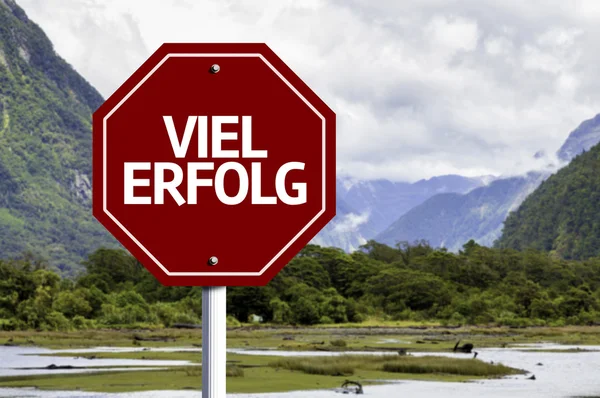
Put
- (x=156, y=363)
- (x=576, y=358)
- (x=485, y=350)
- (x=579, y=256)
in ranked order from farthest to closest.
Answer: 1. (x=579, y=256)
2. (x=485, y=350)
3. (x=576, y=358)
4. (x=156, y=363)

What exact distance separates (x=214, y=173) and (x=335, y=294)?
92.2 meters

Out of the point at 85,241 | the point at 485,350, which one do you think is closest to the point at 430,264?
the point at 485,350

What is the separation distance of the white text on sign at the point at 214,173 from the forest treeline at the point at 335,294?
7746 centimetres

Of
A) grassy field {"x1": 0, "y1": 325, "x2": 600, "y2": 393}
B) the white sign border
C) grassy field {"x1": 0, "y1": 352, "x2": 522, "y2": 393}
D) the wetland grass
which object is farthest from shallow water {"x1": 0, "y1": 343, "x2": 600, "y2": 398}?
the white sign border

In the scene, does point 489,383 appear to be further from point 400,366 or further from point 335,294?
point 335,294

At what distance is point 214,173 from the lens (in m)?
3.65

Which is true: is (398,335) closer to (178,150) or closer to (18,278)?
(18,278)

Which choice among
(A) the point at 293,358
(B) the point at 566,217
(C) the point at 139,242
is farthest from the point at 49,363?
(B) the point at 566,217

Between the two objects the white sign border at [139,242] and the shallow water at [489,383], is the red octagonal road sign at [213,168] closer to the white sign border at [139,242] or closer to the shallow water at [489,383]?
the white sign border at [139,242]

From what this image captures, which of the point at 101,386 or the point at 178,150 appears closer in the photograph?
the point at 178,150

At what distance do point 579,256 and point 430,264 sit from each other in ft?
164

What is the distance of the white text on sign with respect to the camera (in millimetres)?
3650

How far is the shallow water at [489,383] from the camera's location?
32.8m

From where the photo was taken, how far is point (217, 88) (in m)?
3.81
